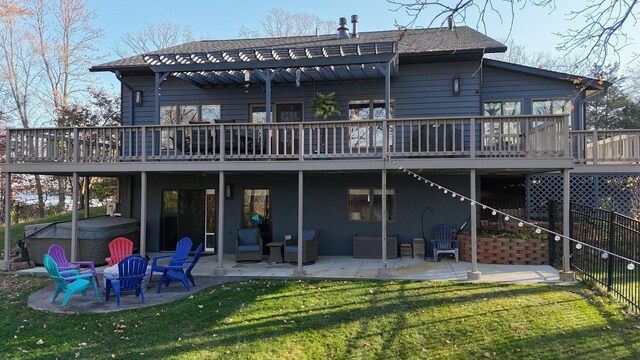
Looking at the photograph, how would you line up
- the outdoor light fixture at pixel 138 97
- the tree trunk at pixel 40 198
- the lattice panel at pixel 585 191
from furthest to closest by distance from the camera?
1. the tree trunk at pixel 40 198
2. the outdoor light fixture at pixel 138 97
3. the lattice panel at pixel 585 191

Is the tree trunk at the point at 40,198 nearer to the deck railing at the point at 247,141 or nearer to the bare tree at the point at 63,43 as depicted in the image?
the bare tree at the point at 63,43

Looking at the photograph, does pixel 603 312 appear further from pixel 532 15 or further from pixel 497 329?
pixel 532 15

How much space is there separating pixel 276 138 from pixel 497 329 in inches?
227

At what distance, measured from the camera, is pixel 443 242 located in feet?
32.5

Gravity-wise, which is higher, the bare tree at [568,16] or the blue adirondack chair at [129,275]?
the bare tree at [568,16]

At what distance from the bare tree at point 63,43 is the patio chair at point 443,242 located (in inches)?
865

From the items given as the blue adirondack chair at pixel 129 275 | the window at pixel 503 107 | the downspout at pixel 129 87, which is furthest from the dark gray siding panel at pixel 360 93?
the blue adirondack chair at pixel 129 275

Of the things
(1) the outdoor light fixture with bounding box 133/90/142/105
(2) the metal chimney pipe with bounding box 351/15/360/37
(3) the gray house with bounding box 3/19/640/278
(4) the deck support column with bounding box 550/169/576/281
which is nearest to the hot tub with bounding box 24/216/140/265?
(3) the gray house with bounding box 3/19/640/278

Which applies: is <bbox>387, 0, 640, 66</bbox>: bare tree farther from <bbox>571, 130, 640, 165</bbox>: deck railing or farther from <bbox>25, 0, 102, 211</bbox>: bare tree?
<bbox>25, 0, 102, 211</bbox>: bare tree

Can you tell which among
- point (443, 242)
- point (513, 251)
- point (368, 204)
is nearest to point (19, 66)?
point (368, 204)

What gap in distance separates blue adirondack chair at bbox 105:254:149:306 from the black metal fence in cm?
682

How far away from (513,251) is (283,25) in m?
22.5

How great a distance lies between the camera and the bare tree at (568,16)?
463 cm

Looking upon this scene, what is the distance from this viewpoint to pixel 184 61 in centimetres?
959
